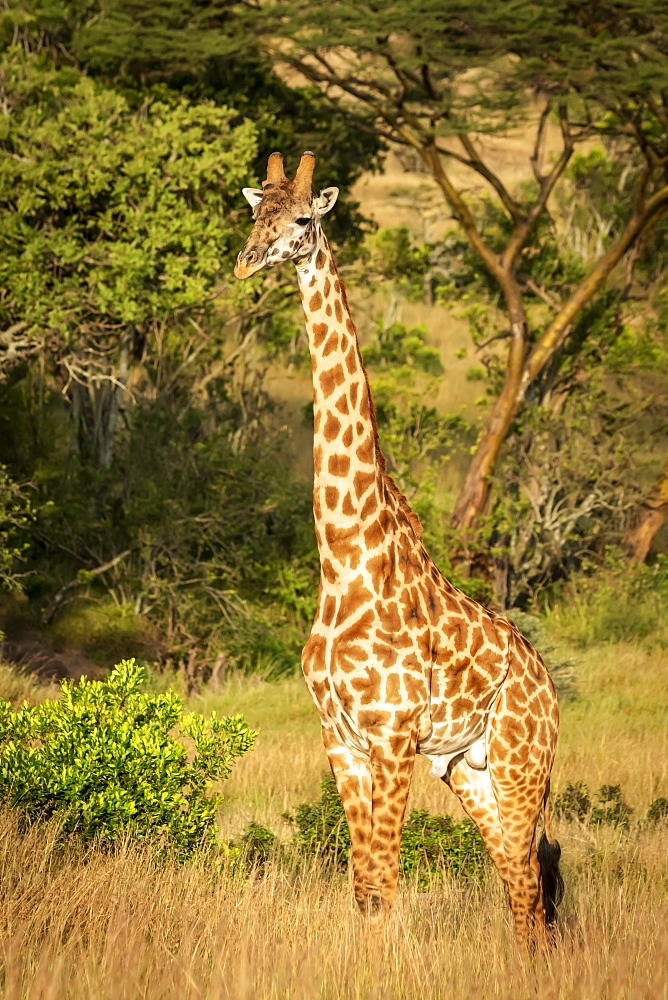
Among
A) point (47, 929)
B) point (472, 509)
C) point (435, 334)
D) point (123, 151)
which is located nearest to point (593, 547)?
point (472, 509)

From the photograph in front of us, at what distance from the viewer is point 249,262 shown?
4777 mm

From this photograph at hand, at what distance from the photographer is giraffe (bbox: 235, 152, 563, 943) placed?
5.15 meters

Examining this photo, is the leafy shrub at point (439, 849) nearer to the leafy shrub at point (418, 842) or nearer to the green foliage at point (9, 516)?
the leafy shrub at point (418, 842)

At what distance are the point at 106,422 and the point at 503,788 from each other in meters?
11.7

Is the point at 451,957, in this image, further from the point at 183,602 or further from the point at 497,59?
the point at 497,59

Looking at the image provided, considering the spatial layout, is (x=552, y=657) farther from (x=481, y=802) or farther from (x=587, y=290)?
(x=481, y=802)

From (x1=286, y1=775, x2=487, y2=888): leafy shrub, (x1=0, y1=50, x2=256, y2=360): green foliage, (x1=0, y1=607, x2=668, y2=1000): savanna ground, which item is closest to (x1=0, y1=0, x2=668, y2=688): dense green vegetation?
(x1=0, y1=50, x2=256, y2=360): green foliage

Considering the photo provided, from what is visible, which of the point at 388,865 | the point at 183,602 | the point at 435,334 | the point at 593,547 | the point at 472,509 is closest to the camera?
the point at 388,865

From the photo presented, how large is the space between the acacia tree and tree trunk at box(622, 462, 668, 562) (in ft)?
7.58

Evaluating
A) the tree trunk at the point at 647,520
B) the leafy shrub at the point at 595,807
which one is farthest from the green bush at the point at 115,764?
the tree trunk at the point at 647,520

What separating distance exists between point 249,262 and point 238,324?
13.9m

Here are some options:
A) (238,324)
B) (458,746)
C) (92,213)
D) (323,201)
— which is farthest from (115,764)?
(238,324)

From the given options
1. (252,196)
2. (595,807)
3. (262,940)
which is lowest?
(595,807)

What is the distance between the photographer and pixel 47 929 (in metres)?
4.89
